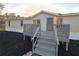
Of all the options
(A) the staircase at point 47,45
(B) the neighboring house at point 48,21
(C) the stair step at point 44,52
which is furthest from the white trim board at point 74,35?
(C) the stair step at point 44,52

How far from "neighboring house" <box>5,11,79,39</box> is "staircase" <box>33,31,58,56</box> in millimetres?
129

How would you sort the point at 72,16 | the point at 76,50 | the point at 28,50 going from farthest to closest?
1. the point at 28,50
2. the point at 76,50
3. the point at 72,16

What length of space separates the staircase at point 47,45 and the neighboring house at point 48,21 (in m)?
0.13

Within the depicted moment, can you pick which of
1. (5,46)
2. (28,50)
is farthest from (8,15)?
(28,50)

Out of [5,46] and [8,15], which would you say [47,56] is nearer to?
[5,46]

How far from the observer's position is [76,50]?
2.52 metres

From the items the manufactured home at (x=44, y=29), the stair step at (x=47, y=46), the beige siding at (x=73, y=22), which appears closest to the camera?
the beige siding at (x=73, y=22)

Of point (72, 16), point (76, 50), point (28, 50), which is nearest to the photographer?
point (72, 16)

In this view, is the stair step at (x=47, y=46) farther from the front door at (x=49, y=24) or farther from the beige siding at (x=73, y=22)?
the beige siding at (x=73, y=22)

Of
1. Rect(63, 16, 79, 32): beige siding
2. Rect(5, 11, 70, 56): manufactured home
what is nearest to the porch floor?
Rect(5, 11, 70, 56): manufactured home

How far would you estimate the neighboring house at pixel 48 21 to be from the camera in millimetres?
2383

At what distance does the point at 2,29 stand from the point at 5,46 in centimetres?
33

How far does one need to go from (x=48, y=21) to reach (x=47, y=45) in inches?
17.7

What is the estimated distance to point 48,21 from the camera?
2527 millimetres
